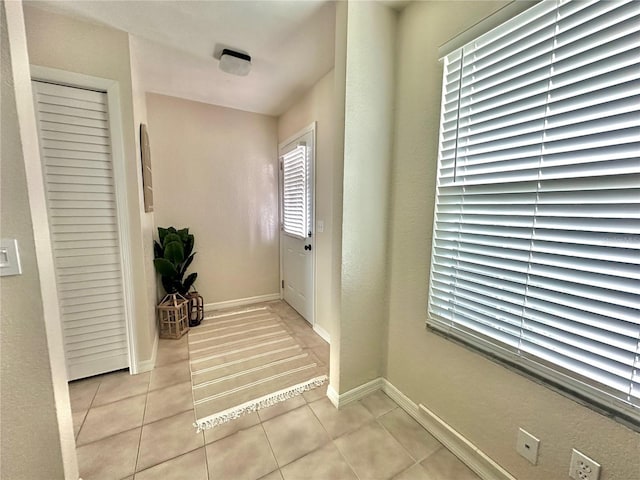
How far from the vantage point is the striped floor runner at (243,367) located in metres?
1.72

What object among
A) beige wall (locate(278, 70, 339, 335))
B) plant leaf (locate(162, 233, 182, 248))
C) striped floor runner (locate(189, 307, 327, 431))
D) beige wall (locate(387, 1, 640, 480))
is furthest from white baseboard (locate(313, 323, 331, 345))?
plant leaf (locate(162, 233, 182, 248))

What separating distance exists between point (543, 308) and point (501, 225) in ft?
1.22

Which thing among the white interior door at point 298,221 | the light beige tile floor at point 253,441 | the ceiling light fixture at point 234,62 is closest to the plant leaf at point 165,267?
the light beige tile floor at point 253,441

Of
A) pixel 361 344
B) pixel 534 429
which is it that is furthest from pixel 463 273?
pixel 361 344

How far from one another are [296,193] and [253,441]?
2.27 metres

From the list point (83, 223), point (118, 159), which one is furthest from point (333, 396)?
point (118, 159)

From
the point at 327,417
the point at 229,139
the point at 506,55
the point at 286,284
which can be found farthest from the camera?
the point at 286,284

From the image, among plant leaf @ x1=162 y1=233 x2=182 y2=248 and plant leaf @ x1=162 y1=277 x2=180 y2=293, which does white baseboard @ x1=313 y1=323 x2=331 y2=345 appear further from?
plant leaf @ x1=162 y1=233 x2=182 y2=248

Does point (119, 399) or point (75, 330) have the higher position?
point (75, 330)

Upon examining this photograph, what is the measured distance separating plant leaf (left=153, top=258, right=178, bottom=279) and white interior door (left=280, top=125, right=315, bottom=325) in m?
1.32

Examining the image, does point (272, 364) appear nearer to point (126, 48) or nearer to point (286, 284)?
point (286, 284)

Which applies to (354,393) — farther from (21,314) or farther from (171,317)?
(171,317)

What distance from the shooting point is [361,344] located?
1766 millimetres

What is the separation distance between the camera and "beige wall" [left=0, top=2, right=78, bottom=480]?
88cm
